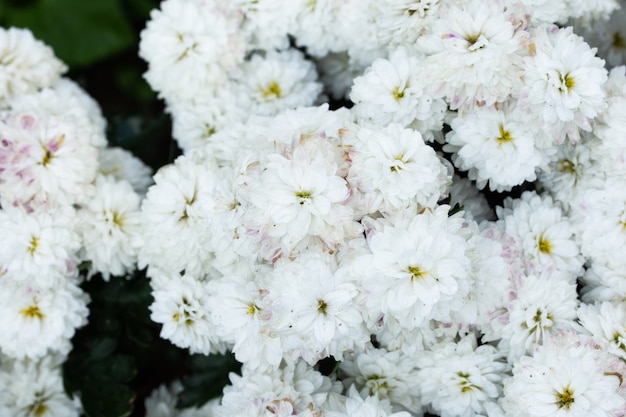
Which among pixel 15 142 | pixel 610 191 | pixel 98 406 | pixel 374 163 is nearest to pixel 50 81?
pixel 15 142

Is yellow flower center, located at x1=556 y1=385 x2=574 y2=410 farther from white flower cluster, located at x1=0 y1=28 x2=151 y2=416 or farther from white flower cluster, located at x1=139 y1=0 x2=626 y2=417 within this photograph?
white flower cluster, located at x1=0 y1=28 x2=151 y2=416

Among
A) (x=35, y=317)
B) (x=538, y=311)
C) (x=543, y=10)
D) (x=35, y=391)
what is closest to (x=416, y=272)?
(x=538, y=311)

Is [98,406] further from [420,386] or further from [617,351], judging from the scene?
[617,351]

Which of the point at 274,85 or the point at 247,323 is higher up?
the point at 274,85

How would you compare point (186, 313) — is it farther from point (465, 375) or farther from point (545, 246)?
point (545, 246)

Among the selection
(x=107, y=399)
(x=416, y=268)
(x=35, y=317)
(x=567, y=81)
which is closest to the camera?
(x=416, y=268)

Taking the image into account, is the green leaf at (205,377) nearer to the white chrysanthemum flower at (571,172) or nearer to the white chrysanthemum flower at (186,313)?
the white chrysanthemum flower at (186,313)
